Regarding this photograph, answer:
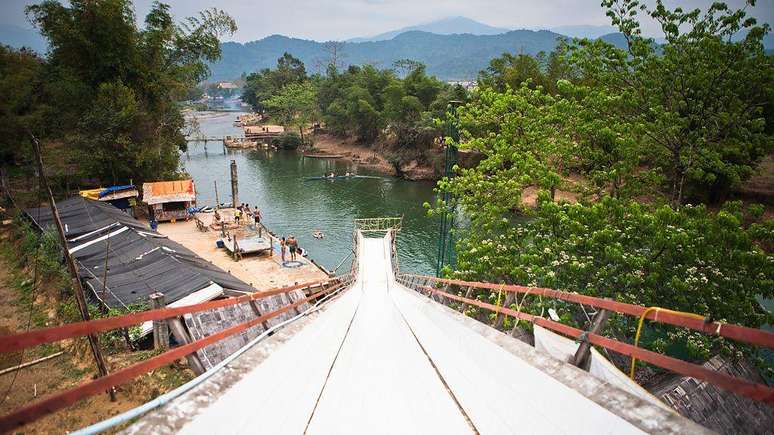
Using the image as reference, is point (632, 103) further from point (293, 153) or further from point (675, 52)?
point (293, 153)

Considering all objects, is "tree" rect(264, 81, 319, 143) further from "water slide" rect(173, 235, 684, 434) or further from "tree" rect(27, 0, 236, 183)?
"water slide" rect(173, 235, 684, 434)

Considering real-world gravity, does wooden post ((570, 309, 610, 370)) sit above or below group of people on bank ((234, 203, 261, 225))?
above

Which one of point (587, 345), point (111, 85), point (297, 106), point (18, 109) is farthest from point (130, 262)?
point (297, 106)

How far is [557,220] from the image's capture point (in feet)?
31.2

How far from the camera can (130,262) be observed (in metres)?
14.6

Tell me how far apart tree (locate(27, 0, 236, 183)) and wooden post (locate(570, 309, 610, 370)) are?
32.3m

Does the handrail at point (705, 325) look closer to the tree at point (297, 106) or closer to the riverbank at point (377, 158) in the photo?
the riverbank at point (377, 158)

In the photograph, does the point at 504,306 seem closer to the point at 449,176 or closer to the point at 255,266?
the point at 449,176

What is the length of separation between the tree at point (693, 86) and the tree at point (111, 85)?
96.9ft

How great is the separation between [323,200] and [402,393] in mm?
36714

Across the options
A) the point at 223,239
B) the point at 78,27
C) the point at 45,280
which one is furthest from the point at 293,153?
the point at 45,280

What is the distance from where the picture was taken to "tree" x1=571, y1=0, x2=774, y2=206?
855 centimetres

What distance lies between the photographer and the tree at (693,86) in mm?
8547

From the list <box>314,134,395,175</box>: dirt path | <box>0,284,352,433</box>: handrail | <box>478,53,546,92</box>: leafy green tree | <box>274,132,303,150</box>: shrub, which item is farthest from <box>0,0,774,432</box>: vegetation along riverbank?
<box>274,132,303,150</box>: shrub
